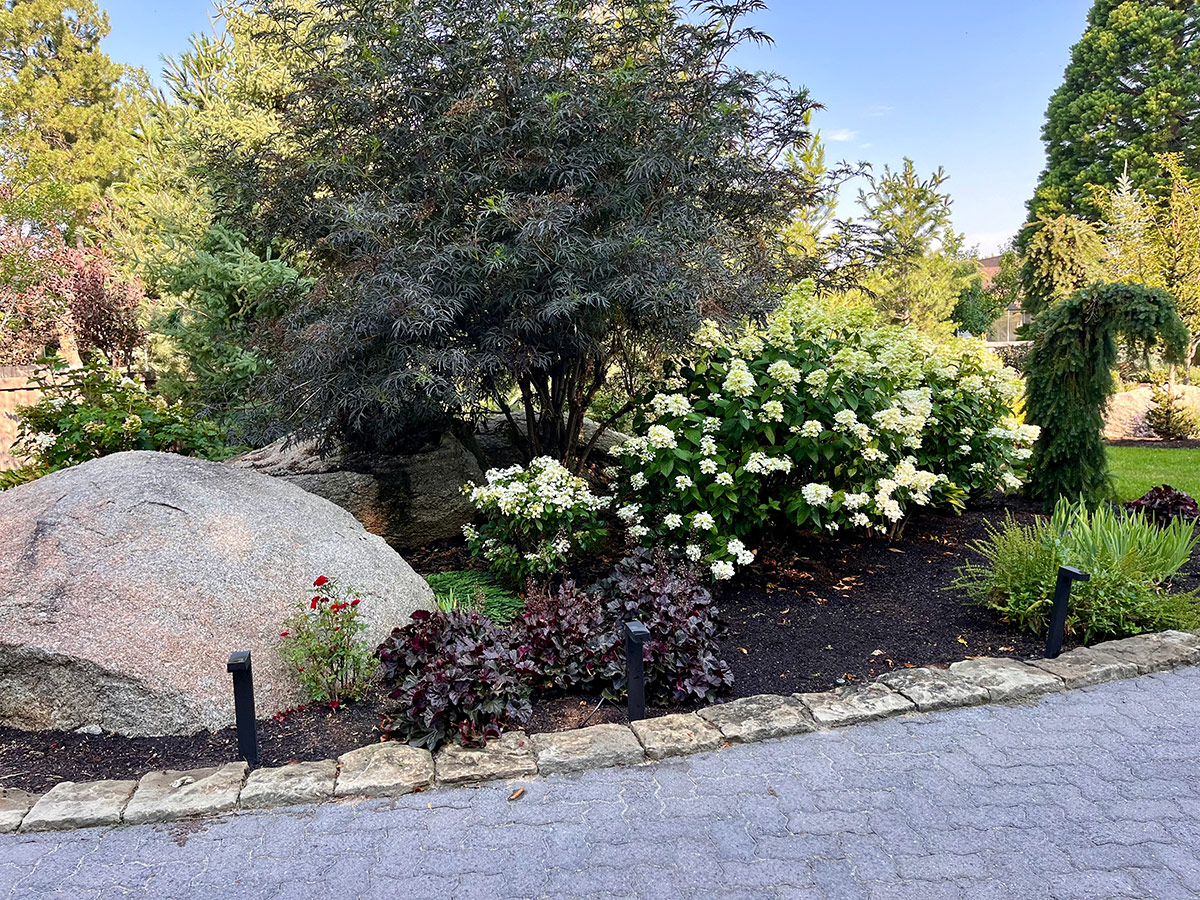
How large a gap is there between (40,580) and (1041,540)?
467 cm

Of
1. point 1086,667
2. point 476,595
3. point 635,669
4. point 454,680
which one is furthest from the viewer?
point 476,595

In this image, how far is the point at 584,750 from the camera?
2.60m

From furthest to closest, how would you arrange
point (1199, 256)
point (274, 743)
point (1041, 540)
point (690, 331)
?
point (1199, 256) < point (690, 331) < point (1041, 540) < point (274, 743)

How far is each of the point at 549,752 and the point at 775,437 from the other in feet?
7.72

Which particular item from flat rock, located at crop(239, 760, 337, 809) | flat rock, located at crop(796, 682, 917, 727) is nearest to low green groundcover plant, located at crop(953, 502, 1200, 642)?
flat rock, located at crop(796, 682, 917, 727)

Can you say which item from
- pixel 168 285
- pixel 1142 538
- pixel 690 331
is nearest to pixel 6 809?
pixel 690 331

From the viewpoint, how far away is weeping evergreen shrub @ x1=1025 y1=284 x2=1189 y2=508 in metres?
4.93

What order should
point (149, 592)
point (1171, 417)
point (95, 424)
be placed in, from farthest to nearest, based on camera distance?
point (1171, 417)
point (95, 424)
point (149, 592)

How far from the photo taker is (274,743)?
2736mm

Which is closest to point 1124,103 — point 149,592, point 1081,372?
point 1081,372

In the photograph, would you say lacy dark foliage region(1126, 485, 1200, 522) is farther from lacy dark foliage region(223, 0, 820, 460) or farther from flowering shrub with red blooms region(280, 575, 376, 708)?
flowering shrub with red blooms region(280, 575, 376, 708)

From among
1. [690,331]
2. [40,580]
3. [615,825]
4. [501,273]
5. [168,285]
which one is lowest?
[615,825]

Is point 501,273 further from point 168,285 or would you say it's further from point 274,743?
point 168,285

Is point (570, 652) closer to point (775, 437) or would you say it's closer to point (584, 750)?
point (584, 750)
